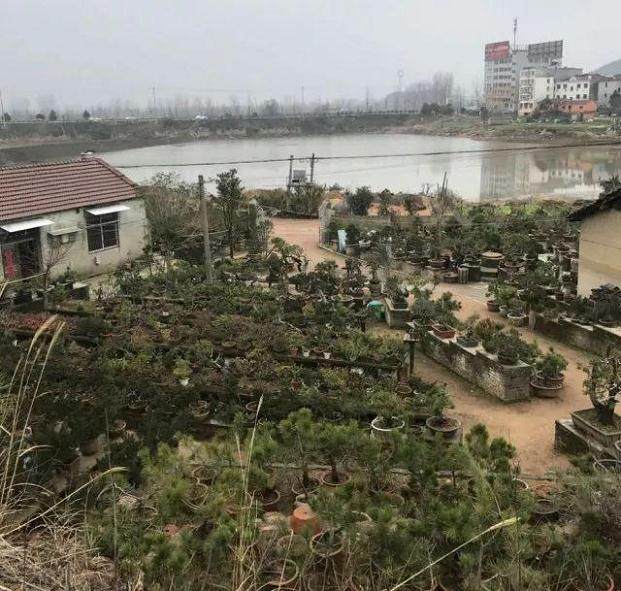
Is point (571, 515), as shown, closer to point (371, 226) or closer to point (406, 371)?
point (406, 371)

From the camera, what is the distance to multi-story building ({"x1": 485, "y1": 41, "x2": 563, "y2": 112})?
129750 mm

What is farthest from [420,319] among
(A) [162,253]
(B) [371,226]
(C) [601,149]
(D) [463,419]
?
(C) [601,149]

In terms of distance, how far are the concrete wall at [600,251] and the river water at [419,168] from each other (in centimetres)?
1976

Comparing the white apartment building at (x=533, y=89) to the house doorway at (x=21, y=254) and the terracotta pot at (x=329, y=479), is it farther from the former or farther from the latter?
the terracotta pot at (x=329, y=479)

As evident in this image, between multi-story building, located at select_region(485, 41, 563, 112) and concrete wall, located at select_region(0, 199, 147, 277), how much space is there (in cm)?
12015

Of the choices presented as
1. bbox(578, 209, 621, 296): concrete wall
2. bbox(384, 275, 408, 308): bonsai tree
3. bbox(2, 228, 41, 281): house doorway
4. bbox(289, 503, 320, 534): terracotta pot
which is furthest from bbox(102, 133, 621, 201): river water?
bbox(289, 503, 320, 534): terracotta pot

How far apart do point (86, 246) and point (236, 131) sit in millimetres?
69765

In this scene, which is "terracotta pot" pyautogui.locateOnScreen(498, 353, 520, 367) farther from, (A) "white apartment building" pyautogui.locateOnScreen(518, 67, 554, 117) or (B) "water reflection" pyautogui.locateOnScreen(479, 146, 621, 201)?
(A) "white apartment building" pyautogui.locateOnScreen(518, 67, 554, 117)

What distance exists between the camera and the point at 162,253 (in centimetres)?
1742

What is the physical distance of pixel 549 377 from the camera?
9.29m

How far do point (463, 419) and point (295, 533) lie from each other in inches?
171

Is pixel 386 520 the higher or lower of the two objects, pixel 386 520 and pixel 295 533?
the higher

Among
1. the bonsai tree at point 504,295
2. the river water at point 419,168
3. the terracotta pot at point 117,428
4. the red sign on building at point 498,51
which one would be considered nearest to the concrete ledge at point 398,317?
the bonsai tree at point 504,295

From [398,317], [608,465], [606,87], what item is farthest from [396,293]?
[606,87]
